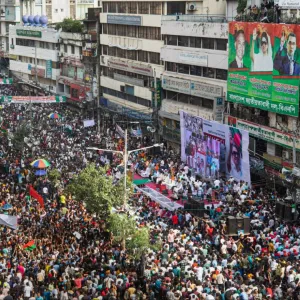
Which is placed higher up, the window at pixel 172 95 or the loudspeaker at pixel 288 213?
the window at pixel 172 95

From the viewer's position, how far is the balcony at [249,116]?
158ft

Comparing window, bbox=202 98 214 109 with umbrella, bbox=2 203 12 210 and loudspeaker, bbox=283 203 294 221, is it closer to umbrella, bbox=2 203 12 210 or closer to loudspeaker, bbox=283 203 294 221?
loudspeaker, bbox=283 203 294 221

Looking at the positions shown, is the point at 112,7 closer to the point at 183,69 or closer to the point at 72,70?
the point at 72,70

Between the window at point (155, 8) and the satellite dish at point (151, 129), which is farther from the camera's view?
the window at point (155, 8)

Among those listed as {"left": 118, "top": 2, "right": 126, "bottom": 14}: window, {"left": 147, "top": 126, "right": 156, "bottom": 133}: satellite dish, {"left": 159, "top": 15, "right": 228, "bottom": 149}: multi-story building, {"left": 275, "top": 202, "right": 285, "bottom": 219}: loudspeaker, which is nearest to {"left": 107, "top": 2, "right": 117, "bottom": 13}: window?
{"left": 118, "top": 2, "right": 126, "bottom": 14}: window

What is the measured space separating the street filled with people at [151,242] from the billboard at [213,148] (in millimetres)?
772

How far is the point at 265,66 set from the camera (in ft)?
152

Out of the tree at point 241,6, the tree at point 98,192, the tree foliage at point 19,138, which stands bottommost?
the tree foliage at point 19,138

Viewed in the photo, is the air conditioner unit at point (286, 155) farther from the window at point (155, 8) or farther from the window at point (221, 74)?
the window at point (155, 8)

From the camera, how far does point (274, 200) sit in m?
40.4

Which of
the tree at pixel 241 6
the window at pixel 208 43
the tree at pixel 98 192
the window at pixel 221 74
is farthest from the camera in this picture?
the window at pixel 208 43

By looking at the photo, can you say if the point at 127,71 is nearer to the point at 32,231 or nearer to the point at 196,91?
the point at 196,91

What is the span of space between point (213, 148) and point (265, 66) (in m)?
5.39

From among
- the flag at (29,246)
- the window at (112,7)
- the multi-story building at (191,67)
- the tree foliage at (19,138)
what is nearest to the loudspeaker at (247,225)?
the flag at (29,246)
